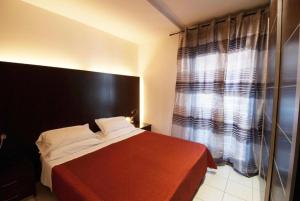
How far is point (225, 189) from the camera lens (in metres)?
1.99

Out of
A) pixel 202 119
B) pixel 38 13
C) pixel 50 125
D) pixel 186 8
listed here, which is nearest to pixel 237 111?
pixel 202 119

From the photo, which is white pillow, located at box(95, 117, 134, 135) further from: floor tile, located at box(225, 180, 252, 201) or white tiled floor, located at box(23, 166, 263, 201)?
floor tile, located at box(225, 180, 252, 201)

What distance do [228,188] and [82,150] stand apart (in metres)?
2.08

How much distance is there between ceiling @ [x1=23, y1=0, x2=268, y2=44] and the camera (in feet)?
6.91

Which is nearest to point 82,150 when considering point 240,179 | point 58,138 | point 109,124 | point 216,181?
point 58,138

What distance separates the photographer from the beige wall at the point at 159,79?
10.9ft

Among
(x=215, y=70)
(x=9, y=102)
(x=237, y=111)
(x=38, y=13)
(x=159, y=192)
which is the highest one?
(x=38, y=13)

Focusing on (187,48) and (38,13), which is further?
(187,48)

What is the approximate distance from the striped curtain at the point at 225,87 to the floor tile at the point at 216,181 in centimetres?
41

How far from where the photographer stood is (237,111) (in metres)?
2.37

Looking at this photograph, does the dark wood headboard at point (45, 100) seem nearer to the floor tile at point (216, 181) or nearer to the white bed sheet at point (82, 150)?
the white bed sheet at point (82, 150)

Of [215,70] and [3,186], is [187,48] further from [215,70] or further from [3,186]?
[3,186]

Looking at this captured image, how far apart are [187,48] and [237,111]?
1.48m

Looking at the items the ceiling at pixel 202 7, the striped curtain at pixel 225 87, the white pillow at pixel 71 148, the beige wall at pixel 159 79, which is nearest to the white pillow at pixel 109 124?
the white pillow at pixel 71 148
